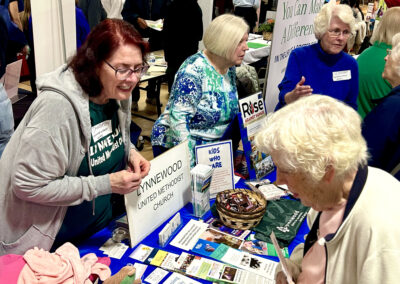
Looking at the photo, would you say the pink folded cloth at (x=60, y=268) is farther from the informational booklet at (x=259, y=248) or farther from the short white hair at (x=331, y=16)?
the short white hair at (x=331, y=16)

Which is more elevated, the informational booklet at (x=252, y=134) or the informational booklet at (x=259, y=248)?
the informational booklet at (x=252, y=134)

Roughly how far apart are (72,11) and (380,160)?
2182mm

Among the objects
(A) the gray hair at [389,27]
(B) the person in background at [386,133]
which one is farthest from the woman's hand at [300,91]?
(A) the gray hair at [389,27]

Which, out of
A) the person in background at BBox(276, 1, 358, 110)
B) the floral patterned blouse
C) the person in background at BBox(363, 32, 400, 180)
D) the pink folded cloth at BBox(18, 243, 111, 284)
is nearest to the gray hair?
the person in background at BBox(276, 1, 358, 110)

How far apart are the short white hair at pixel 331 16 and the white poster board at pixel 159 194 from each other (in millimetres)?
1555

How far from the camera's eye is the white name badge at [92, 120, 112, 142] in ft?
5.17

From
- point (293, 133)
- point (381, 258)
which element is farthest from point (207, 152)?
point (381, 258)

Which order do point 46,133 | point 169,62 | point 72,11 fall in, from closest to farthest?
point 46,133
point 72,11
point 169,62

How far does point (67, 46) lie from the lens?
2523 mm

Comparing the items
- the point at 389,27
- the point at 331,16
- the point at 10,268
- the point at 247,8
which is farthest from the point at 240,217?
the point at 247,8

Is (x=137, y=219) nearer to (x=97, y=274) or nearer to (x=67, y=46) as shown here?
(x=97, y=274)

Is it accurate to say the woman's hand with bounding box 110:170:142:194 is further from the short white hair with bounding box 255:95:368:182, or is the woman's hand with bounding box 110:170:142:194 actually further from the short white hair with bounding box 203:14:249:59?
the short white hair with bounding box 203:14:249:59

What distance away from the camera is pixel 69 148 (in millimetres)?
1436

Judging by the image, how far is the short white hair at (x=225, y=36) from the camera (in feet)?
7.54
